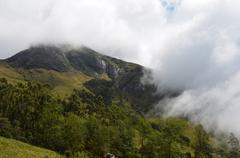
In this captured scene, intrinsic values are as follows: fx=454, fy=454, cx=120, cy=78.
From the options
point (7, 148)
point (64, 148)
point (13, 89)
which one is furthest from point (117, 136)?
point (7, 148)

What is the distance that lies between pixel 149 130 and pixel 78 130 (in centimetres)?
3044

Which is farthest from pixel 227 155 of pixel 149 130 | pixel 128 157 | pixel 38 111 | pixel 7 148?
pixel 7 148

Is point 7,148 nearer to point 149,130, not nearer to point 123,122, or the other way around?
point 149,130

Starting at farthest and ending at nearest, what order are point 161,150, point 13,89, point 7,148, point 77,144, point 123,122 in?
point 13,89, point 123,122, point 161,150, point 77,144, point 7,148

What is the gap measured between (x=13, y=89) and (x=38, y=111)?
35.2 m

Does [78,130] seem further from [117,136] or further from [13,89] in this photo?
[13,89]

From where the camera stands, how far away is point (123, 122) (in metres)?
175

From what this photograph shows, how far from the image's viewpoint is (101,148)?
13700cm

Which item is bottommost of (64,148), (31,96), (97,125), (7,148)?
(7,148)

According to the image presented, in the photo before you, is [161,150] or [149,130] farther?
[149,130]

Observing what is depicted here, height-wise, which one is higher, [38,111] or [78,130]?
[38,111]

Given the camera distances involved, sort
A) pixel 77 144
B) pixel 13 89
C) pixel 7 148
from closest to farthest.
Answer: pixel 7 148 < pixel 77 144 < pixel 13 89

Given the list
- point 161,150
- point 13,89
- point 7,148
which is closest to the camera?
point 7,148

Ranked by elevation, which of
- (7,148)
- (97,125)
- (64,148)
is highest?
(97,125)
